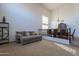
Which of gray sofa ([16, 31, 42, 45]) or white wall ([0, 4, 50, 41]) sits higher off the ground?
white wall ([0, 4, 50, 41])

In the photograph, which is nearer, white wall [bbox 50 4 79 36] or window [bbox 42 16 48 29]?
white wall [bbox 50 4 79 36]

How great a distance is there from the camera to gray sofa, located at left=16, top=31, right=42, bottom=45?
10.5 ft

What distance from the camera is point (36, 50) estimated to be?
10.3 ft

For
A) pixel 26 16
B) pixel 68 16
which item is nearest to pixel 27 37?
pixel 26 16

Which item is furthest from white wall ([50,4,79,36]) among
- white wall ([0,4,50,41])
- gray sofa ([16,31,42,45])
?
gray sofa ([16,31,42,45])

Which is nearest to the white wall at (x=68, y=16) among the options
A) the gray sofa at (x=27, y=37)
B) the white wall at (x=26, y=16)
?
the white wall at (x=26, y=16)

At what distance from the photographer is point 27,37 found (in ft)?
11.7

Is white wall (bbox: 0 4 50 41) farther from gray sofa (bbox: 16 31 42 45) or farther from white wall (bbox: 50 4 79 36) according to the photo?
white wall (bbox: 50 4 79 36)

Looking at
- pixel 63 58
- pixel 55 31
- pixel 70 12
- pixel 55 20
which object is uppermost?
pixel 70 12

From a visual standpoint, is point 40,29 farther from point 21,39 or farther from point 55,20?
point 21,39

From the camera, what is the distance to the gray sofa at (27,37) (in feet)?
10.5

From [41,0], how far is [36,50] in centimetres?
178

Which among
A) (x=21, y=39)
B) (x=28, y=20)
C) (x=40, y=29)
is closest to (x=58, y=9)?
(x=40, y=29)

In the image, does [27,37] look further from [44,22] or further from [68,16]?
[68,16]
